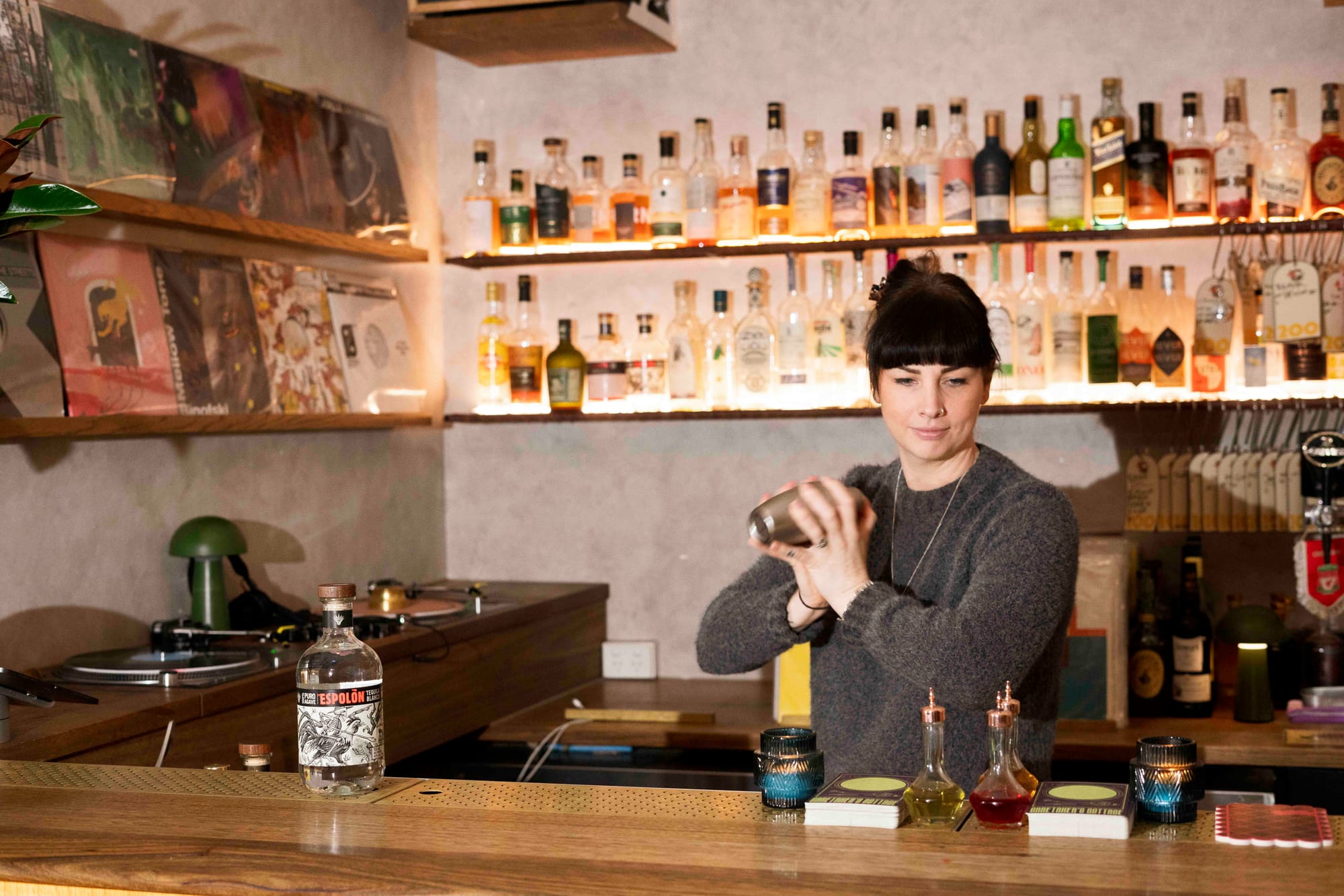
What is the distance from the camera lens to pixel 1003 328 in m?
3.18

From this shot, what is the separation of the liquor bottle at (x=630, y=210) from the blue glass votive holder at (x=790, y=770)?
A: 2256 millimetres

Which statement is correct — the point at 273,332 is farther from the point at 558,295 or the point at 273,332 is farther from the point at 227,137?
the point at 558,295

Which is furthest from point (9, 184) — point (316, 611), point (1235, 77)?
point (1235, 77)

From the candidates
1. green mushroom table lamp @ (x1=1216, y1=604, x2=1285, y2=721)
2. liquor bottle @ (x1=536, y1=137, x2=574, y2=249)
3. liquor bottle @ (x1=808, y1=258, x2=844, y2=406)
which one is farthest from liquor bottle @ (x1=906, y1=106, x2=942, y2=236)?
green mushroom table lamp @ (x1=1216, y1=604, x2=1285, y2=721)

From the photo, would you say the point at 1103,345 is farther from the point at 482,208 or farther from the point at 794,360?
the point at 482,208

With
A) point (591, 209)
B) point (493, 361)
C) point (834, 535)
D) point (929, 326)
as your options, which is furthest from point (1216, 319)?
point (834, 535)

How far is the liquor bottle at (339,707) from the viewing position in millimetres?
1438

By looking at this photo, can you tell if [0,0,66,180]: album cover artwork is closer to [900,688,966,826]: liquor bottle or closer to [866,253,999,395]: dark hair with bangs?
[866,253,999,395]: dark hair with bangs

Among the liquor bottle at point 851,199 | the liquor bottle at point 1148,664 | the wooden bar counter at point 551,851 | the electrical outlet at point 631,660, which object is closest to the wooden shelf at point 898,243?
the liquor bottle at point 851,199

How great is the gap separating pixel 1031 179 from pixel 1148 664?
3.64ft

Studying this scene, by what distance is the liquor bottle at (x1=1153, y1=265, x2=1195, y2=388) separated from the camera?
10.3 feet

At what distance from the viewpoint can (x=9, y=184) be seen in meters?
1.85

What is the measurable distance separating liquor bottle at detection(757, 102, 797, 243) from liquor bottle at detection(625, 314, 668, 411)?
1.19 feet

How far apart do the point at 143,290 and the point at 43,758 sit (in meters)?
1.02
